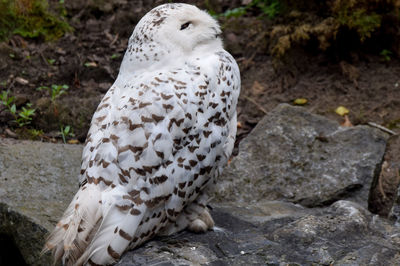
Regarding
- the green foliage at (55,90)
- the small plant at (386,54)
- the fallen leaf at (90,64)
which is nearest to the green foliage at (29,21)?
the fallen leaf at (90,64)

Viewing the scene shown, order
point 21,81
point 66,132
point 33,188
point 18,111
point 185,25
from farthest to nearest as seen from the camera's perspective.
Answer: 1. point 21,81
2. point 18,111
3. point 66,132
4. point 33,188
5. point 185,25

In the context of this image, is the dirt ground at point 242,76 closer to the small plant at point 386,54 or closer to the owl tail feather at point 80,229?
the small plant at point 386,54

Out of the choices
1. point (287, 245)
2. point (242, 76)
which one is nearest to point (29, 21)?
point (242, 76)

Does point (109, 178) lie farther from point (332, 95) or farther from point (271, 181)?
point (332, 95)

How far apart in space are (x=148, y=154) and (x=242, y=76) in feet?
12.2

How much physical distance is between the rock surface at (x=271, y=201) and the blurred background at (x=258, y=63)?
884 millimetres

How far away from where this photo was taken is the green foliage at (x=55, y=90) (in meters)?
5.86

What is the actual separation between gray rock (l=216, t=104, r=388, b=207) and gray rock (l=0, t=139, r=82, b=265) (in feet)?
4.07

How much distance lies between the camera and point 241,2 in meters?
7.57

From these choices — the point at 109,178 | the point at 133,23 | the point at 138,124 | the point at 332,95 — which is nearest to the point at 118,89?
the point at 138,124

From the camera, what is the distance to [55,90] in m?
6.02

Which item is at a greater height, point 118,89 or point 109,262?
point 118,89

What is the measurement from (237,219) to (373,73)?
3.04 meters

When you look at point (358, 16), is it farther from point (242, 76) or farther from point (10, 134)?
point (10, 134)
